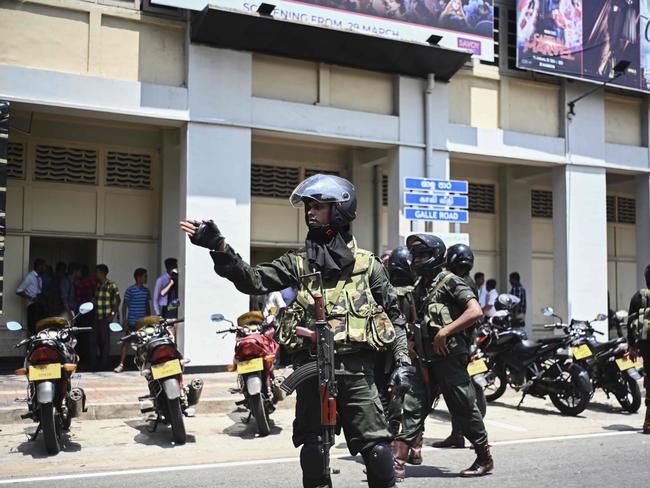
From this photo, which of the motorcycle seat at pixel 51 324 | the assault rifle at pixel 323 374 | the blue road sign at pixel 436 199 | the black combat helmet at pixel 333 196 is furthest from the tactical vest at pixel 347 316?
the blue road sign at pixel 436 199

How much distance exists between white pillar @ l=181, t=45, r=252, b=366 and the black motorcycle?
13.4 feet

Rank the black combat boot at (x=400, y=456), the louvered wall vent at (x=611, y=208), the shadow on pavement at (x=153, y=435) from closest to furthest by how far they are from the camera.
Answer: the black combat boot at (x=400, y=456) → the shadow on pavement at (x=153, y=435) → the louvered wall vent at (x=611, y=208)

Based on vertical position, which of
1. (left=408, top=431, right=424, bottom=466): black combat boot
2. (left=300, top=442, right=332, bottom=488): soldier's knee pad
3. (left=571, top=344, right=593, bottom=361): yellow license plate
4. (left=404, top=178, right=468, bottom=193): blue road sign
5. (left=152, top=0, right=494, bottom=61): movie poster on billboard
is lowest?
(left=408, top=431, right=424, bottom=466): black combat boot

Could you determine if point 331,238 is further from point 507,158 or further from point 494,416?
point 507,158

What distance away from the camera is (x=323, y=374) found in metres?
3.81

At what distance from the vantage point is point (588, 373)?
30.7ft

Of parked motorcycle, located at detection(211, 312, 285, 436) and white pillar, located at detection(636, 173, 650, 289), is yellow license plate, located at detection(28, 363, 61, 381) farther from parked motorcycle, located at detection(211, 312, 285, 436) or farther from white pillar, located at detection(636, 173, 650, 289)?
white pillar, located at detection(636, 173, 650, 289)

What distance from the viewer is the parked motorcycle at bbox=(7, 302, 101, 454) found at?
6480mm

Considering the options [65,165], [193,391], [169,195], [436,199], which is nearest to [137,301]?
[169,195]

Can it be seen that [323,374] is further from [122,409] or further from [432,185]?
[432,185]

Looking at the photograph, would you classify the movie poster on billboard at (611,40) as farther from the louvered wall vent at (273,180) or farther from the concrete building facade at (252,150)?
the louvered wall vent at (273,180)

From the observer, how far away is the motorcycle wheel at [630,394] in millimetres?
9125

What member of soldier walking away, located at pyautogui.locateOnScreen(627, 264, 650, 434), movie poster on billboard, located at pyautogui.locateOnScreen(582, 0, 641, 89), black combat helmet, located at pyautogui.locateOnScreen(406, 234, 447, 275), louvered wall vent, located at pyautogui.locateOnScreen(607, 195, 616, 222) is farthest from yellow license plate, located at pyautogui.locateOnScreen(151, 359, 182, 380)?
→ louvered wall vent, located at pyautogui.locateOnScreen(607, 195, 616, 222)

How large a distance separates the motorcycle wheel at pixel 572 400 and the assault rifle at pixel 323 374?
5861 millimetres
